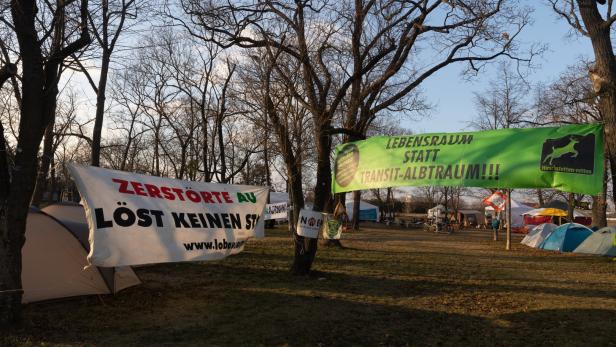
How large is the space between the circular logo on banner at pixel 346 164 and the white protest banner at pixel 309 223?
1492 millimetres

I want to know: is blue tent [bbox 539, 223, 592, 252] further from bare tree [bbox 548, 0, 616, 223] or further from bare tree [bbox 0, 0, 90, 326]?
bare tree [bbox 0, 0, 90, 326]

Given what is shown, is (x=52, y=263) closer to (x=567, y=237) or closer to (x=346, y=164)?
(x=346, y=164)

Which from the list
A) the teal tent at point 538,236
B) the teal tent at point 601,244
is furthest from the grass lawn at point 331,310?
the teal tent at point 538,236

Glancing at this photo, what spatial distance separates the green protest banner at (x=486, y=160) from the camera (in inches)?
266

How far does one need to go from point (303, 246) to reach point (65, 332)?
5.86 m

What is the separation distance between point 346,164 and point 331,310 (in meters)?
2.99

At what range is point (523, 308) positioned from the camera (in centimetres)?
857

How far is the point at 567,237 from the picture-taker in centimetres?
2070

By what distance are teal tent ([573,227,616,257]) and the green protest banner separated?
42.4ft

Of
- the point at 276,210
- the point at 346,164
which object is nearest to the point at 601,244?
the point at 346,164

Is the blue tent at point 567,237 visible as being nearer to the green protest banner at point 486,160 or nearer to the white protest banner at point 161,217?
the green protest banner at point 486,160

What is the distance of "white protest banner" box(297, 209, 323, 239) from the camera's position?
11.0m

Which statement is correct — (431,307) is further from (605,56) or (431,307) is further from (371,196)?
(371,196)

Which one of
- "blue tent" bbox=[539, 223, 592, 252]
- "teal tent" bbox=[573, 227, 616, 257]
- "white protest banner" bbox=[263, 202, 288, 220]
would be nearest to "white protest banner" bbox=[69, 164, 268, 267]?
"teal tent" bbox=[573, 227, 616, 257]
